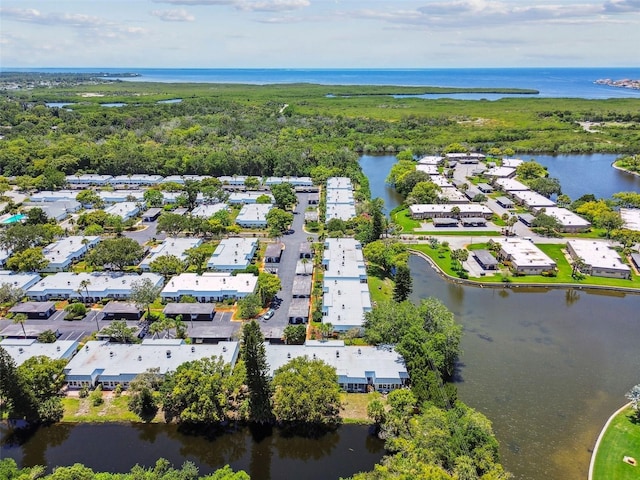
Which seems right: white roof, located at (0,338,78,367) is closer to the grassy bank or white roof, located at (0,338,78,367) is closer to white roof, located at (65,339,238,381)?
white roof, located at (65,339,238,381)

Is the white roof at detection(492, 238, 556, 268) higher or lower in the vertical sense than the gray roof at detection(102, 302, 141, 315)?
higher

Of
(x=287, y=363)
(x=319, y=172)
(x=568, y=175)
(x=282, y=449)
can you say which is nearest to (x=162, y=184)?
(x=319, y=172)

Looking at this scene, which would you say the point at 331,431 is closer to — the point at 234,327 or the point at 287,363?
the point at 287,363

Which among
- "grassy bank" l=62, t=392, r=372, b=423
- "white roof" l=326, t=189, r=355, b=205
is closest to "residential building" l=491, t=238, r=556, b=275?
"white roof" l=326, t=189, r=355, b=205

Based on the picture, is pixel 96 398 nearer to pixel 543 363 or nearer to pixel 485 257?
pixel 543 363

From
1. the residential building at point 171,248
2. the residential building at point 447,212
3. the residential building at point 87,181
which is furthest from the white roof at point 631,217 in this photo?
the residential building at point 87,181

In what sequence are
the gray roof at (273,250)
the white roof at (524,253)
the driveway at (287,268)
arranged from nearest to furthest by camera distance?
the driveway at (287,268), the white roof at (524,253), the gray roof at (273,250)

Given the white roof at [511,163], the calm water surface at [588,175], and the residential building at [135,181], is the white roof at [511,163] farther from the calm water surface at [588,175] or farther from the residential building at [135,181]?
the residential building at [135,181]
